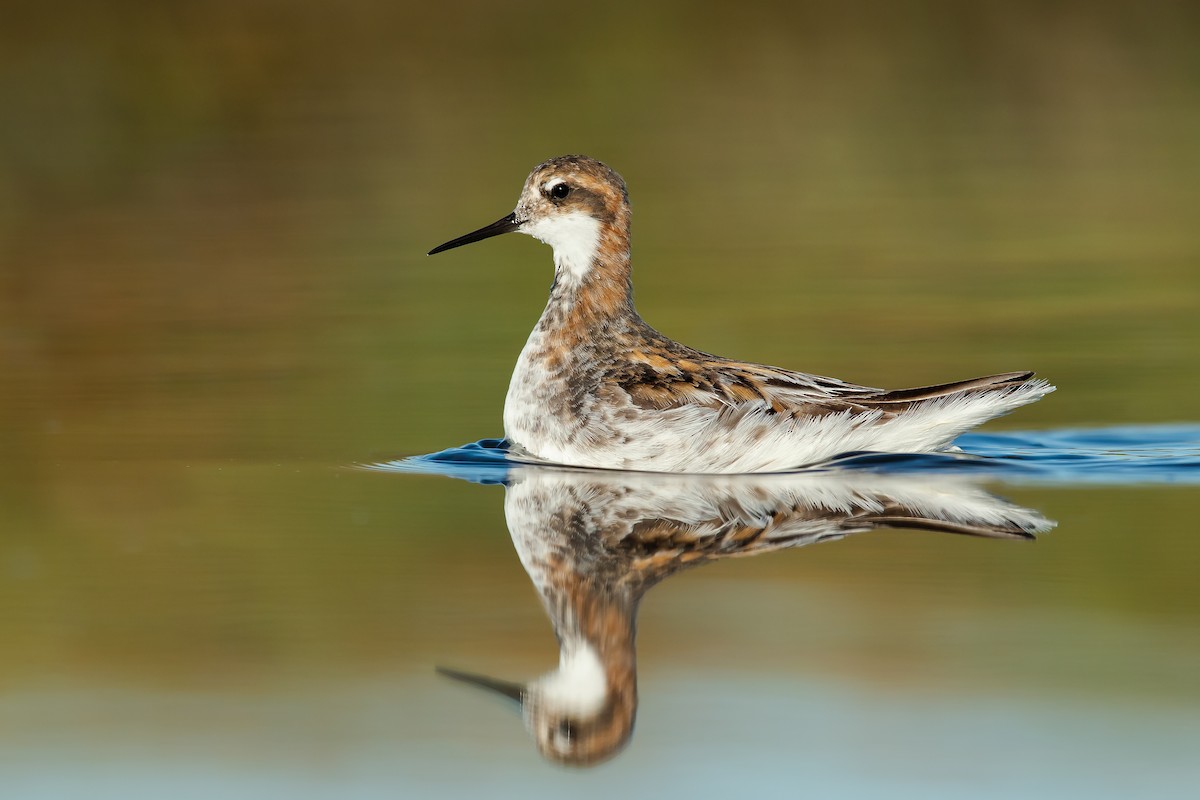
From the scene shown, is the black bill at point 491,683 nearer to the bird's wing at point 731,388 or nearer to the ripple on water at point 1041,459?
the ripple on water at point 1041,459

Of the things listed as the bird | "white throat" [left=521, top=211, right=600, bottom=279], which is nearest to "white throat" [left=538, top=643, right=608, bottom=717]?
the bird

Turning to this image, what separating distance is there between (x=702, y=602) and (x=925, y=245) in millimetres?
9573

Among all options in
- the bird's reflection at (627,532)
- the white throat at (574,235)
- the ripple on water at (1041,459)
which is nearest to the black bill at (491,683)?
the bird's reflection at (627,532)

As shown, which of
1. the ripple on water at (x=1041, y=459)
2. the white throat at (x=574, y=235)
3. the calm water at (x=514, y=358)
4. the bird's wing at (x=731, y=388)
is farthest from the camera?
the white throat at (x=574, y=235)

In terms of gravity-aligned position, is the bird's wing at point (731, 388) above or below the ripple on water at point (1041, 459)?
above

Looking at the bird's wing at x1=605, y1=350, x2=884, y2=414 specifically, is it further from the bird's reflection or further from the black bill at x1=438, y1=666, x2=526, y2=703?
the black bill at x1=438, y1=666, x2=526, y2=703

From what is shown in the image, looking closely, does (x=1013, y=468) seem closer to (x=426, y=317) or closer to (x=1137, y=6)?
(x=426, y=317)

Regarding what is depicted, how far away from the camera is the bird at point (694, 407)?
8.69 metres

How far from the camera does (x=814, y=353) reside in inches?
453

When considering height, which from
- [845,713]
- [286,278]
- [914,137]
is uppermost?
[914,137]

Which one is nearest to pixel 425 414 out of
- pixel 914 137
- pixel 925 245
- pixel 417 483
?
pixel 417 483

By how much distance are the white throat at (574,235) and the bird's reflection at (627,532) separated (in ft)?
4.89

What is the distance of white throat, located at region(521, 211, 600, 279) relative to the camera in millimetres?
10008

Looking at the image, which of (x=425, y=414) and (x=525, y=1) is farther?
(x=525, y=1)
